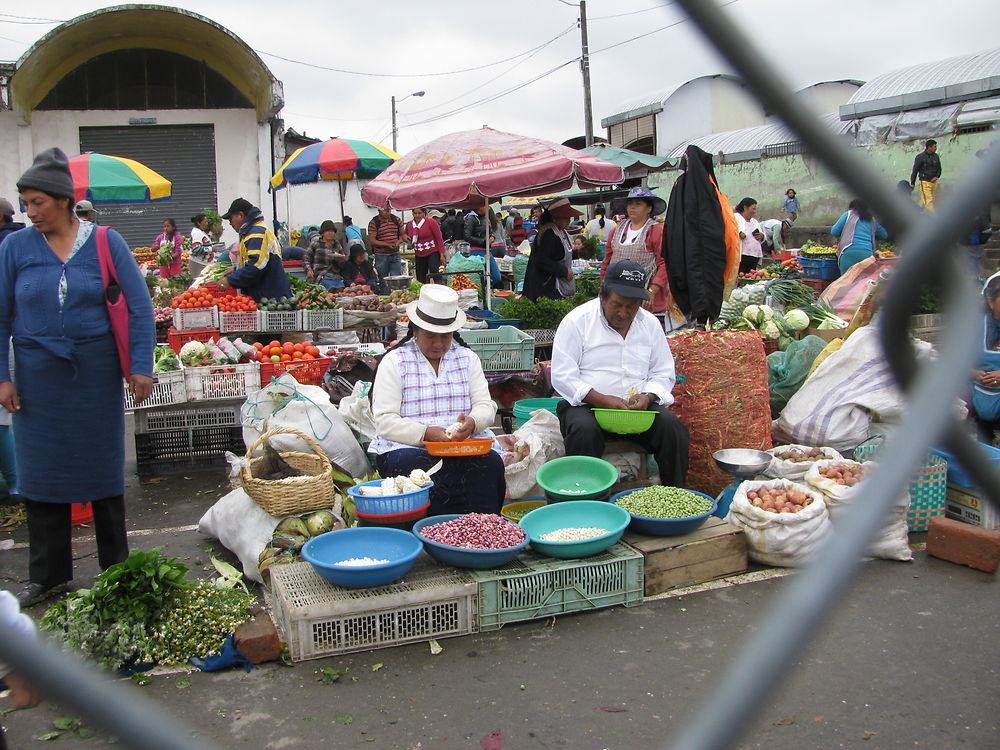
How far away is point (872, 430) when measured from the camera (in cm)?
542

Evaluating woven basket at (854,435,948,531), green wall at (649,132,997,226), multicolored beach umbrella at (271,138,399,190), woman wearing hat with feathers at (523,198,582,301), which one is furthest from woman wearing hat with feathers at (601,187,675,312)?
green wall at (649,132,997,226)

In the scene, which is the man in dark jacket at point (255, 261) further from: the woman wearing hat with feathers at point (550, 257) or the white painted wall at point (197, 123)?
the white painted wall at point (197, 123)

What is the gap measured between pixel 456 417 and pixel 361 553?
3.42ft

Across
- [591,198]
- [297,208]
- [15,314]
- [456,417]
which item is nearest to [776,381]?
[456,417]

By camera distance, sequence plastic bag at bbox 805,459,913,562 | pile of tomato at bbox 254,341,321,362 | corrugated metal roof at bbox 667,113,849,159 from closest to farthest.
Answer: plastic bag at bbox 805,459,913,562 < pile of tomato at bbox 254,341,321,362 < corrugated metal roof at bbox 667,113,849,159

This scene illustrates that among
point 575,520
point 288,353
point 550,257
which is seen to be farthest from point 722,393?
point 550,257

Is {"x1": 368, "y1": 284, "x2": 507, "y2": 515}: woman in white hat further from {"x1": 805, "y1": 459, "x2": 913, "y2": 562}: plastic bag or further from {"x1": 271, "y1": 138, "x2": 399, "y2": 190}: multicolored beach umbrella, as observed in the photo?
{"x1": 271, "y1": 138, "x2": 399, "y2": 190}: multicolored beach umbrella

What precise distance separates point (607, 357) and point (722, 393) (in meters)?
0.76

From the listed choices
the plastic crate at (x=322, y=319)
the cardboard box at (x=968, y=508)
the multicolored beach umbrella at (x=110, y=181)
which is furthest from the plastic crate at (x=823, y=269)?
the multicolored beach umbrella at (x=110, y=181)

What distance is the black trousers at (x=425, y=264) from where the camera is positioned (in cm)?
1345

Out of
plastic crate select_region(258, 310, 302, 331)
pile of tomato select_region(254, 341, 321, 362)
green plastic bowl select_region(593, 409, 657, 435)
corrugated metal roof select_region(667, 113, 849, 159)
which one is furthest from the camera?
corrugated metal roof select_region(667, 113, 849, 159)

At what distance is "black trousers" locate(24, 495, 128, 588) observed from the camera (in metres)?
3.97

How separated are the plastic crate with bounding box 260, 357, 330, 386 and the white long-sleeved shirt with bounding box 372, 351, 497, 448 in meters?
Result: 2.24

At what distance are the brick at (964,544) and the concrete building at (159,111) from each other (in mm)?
14821
